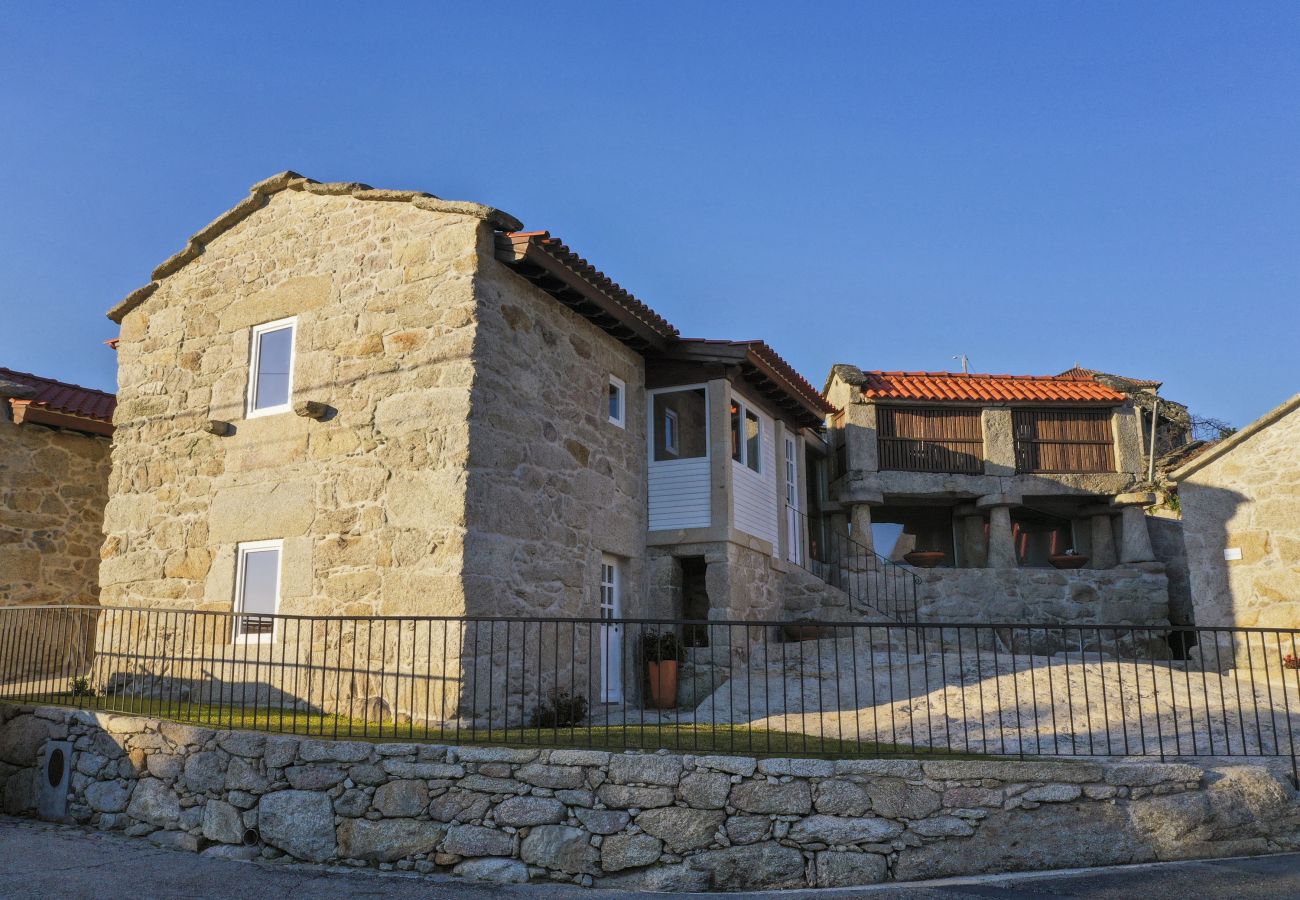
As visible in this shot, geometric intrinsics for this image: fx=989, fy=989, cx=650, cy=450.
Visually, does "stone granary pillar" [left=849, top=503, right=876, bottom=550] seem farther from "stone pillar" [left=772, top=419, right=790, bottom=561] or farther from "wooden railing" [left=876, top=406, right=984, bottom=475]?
"stone pillar" [left=772, top=419, right=790, bottom=561]

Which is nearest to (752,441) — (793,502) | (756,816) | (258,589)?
(793,502)

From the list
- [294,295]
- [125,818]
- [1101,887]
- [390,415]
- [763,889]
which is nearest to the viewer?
[1101,887]

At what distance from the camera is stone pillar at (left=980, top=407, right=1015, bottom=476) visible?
18453 mm

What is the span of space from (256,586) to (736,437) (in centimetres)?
655

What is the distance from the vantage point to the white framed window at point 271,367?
1095 cm

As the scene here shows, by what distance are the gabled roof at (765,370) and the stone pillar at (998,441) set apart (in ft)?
12.8

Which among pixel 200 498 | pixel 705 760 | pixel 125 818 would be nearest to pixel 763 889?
pixel 705 760

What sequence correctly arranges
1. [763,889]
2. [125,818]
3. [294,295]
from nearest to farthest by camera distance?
[763,889]
[125,818]
[294,295]

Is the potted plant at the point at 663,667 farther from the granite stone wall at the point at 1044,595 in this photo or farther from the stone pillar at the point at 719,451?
the granite stone wall at the point at 1044,595

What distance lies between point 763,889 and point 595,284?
676cm

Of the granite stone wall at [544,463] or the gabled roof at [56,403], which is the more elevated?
the gabled roof at [56,403]

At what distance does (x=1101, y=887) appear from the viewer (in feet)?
19.7

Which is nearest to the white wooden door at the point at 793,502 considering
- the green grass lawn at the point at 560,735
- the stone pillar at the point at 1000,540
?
the stone pillar at the point at 1000,540

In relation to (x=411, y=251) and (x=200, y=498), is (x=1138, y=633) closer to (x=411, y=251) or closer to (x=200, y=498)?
(x=411, y=251)
